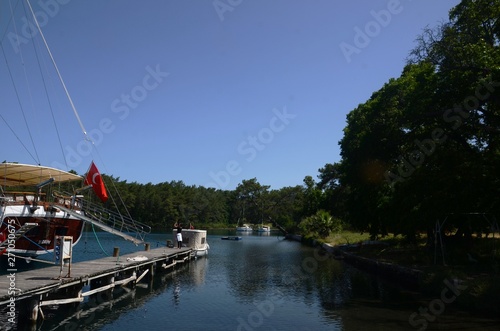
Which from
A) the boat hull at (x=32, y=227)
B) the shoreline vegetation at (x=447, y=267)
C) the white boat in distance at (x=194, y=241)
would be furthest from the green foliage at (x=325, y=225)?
the boat hull at (x=32, y=227)

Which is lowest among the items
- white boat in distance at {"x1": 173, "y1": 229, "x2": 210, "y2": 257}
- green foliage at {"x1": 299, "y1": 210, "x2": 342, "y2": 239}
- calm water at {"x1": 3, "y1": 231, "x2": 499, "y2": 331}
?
calm water at {"x1": 3, "y1": 231, "x2": 499, "y2": 331}

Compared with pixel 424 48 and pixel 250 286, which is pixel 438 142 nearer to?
pixel 424 48

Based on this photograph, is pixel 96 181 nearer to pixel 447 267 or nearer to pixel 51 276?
pixel 51 276

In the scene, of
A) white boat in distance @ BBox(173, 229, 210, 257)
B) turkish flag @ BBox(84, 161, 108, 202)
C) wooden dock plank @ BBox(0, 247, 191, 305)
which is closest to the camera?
wooden dock plank @ BBox(0, 247, 191, 305)

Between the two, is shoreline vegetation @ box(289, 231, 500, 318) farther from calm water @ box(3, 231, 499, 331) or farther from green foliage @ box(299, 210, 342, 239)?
green foliage @ box(299, 210, 342, 239)

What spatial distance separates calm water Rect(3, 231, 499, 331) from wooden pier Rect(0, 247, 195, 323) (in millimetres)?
677

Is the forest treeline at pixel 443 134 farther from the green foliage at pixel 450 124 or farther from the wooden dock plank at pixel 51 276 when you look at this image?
the wooden dock plank at pixel 51 276

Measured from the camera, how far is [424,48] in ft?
80.2

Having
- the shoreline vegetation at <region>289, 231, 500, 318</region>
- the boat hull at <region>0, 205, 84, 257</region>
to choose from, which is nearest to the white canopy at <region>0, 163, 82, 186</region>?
the boat hull at <region>0, 205, 84, 257</region>

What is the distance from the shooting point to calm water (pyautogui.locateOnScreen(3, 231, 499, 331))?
1741 cm

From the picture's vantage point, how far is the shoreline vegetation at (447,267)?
19219mm

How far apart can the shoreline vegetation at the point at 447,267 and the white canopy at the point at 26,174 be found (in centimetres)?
2483

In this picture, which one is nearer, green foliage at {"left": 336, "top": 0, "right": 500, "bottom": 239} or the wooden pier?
the wooden pier

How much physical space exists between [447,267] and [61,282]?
21.3m
